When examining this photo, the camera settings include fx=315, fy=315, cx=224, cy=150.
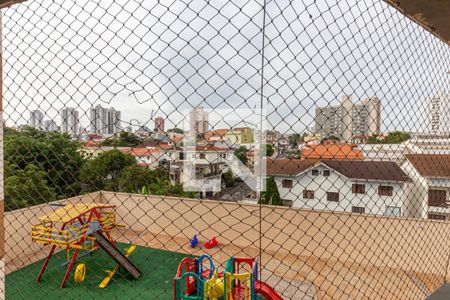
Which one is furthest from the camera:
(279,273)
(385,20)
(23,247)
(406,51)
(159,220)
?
(159,220)

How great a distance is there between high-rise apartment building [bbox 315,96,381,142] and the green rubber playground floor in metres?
2.40

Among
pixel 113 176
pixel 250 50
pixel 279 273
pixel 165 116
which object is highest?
pixel 250 50

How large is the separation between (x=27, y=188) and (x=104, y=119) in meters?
5.43

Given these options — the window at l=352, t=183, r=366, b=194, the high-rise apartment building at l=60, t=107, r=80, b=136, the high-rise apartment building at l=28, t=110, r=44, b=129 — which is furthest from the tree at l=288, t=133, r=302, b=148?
the window at l=352, t=183, r=366, b=194

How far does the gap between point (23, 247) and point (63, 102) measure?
381cm

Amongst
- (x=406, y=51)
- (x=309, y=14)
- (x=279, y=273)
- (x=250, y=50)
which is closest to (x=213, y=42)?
(x=250, y=50)

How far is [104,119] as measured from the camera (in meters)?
0.96

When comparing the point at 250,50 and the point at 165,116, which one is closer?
the point at 250,50

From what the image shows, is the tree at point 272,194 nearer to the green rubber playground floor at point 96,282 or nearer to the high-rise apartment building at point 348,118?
the green rubber playground floor at point 96,282

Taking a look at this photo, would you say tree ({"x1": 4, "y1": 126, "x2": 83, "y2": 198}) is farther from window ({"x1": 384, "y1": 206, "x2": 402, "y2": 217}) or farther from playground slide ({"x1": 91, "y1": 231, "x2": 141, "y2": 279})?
window ({"x1": 384, "y1": 206, "x2": 402, "y2": 217})

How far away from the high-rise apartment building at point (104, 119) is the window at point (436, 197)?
5909 mm

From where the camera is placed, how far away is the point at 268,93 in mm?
727

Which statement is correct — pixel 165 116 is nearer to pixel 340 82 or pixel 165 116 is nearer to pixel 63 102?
pixel 63 102

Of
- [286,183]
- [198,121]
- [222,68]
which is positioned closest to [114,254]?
[286,183]
